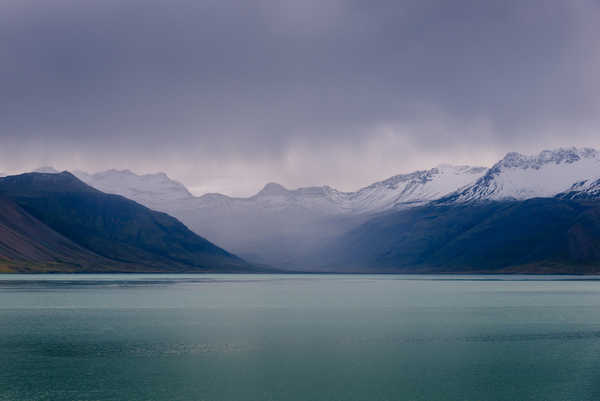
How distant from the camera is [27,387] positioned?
1586 inches

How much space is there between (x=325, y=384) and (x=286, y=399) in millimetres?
4594

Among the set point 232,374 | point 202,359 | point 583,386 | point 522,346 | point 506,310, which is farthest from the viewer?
point 506,310

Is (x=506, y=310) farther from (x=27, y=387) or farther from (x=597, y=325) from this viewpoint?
(x=27, y=387)

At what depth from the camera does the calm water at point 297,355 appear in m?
40.3

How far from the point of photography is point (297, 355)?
174ft

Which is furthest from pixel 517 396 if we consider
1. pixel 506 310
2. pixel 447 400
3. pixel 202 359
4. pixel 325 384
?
pixel 506 310

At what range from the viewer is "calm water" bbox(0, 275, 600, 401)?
1586 inches

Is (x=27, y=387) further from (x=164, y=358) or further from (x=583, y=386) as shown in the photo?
(x=583, y=386)

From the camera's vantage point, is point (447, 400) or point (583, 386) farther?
point (583, 386)

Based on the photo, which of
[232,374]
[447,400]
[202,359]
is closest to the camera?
[447,400]

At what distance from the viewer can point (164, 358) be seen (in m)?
50.8

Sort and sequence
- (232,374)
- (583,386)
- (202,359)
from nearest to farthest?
(583,386) → (232,374) → (202,359)

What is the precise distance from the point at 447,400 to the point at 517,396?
15.0ft

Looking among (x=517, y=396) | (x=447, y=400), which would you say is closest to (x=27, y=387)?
(x=447, y=400)
